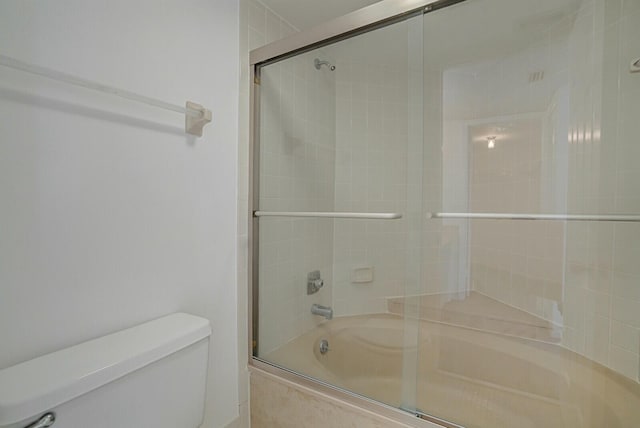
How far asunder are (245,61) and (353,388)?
150 centimetres

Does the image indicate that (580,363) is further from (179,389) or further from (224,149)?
(224,149)

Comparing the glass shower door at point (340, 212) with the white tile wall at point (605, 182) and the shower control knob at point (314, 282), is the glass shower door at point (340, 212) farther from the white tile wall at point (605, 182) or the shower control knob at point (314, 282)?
the white tile wall at point (605, 182)

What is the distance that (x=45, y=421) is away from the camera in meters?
0.65

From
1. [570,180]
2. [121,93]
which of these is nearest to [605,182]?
[570,180]

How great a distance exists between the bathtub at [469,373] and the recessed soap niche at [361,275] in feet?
0.63

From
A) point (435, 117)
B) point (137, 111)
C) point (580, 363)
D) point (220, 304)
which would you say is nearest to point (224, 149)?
point (137, 111)

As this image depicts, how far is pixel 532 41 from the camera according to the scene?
52.3 inches

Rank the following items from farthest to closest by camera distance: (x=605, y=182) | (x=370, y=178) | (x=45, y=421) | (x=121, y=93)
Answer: (x=370, y=178) → (x=605, y=182) → (x=121, y=93) → (x=45, y=421)

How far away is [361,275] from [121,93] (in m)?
1.25

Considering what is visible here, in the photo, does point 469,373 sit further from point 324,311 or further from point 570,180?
point 570,180

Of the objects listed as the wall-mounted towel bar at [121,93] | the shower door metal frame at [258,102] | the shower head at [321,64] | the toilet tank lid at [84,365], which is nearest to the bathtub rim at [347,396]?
the shower door metal frame at [258,102]

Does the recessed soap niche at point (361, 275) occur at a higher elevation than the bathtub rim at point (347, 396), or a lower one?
higher

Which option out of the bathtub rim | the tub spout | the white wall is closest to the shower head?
the white wall

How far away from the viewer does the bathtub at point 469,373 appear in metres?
1.14
